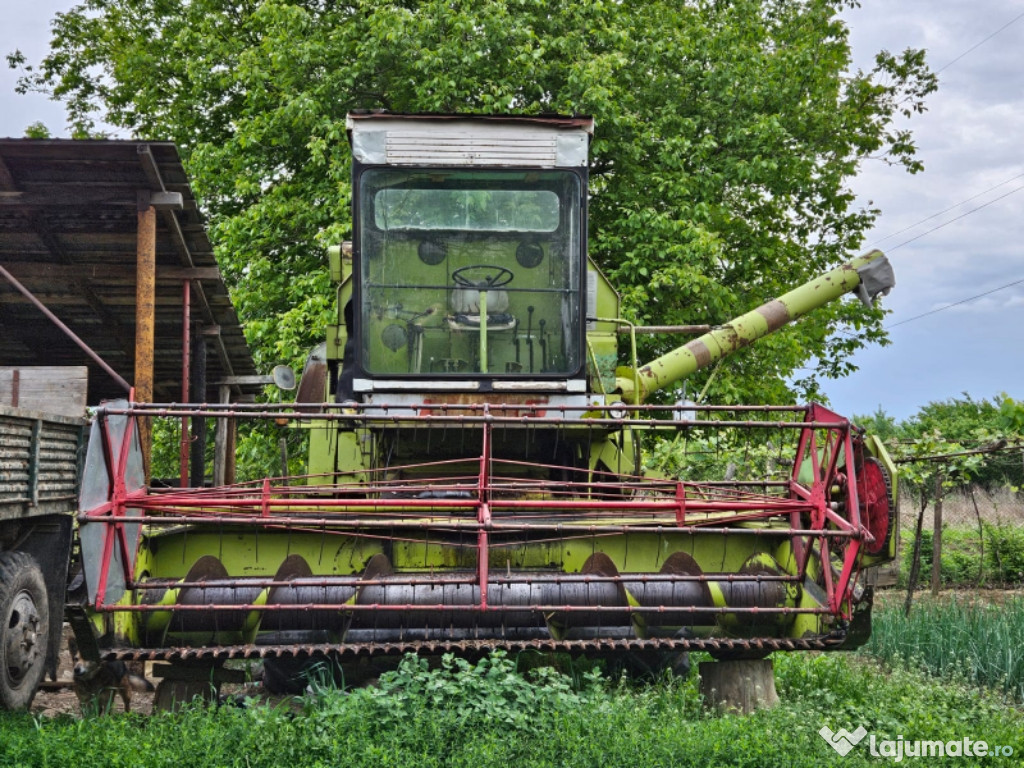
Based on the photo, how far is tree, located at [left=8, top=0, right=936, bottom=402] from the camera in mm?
15039

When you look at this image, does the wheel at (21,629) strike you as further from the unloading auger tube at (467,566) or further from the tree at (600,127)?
the tree at (600,127)

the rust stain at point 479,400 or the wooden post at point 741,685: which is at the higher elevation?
the rust stain at point 479,400

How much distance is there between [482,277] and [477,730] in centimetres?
332

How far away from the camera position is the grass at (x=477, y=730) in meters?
4.69

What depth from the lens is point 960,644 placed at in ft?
25.8

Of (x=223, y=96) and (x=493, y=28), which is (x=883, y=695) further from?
(x=223, y=96)

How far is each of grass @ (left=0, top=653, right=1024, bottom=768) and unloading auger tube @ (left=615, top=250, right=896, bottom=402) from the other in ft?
13.6

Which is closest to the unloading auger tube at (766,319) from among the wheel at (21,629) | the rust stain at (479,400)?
the rust stain at (479,400)

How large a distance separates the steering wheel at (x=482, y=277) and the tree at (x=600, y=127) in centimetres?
640

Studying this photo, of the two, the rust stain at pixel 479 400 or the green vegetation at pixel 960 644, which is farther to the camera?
the green vegetation at pixel 960 644

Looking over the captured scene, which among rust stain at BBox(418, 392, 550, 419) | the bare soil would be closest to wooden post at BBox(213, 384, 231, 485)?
rust stain at BBox(418, 392, 550, 419)

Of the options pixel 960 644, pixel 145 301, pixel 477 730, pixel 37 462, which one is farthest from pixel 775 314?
pixel 37 462

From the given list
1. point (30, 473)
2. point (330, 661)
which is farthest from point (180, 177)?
point (330, 661)

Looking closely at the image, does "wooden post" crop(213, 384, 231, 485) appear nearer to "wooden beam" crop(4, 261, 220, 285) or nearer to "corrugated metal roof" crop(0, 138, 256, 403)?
"corrugated metal roof" crop(0, 138, 256, 403)
